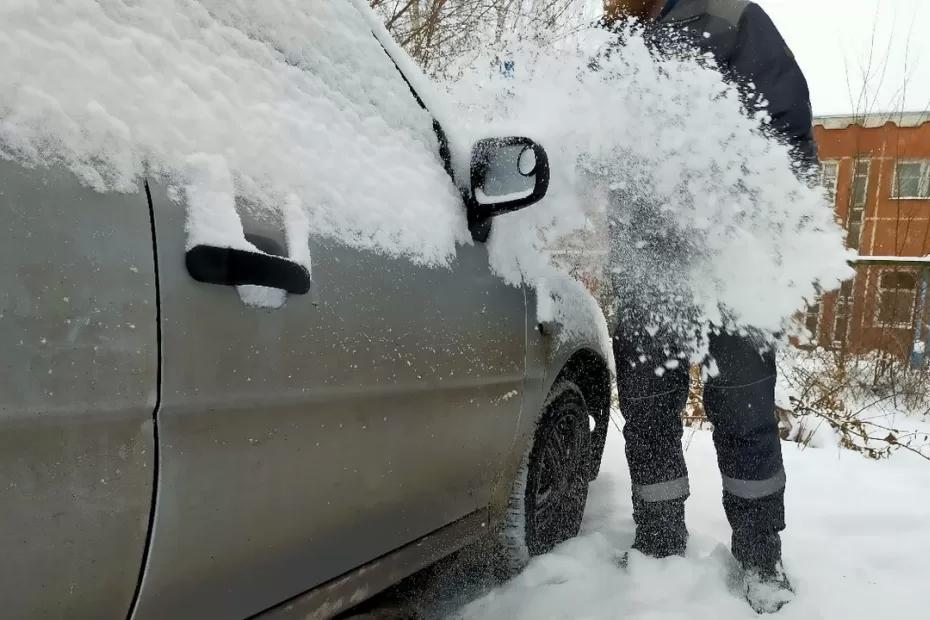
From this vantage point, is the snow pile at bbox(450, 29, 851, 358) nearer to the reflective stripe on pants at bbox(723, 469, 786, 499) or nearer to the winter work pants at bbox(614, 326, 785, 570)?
the winter work pants at bbox(614, 326, 785, 570)

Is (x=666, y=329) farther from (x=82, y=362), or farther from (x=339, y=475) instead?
(x=82, y=362)

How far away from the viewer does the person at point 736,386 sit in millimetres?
2217

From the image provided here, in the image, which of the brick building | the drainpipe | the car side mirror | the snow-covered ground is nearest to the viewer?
the car side mirror

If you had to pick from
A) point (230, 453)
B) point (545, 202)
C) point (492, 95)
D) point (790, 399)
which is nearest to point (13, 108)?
point (230, 453)

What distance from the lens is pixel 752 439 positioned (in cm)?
226

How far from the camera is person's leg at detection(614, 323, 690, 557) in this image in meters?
2.42

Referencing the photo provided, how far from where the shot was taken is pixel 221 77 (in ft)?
3.87

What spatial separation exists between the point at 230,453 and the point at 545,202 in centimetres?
136

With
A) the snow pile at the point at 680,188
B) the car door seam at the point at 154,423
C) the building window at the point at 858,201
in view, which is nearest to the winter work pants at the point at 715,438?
the snow pile at the point at 680,188

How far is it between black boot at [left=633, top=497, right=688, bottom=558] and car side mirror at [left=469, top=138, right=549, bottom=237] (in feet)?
4.37

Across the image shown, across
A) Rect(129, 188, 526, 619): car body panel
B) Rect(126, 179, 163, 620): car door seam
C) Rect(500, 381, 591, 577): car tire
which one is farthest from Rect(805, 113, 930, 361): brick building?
Rect(126, 179, 163, 620): car door seam

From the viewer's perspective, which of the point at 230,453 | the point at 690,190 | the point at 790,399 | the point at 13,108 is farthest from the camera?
the point at 790,399

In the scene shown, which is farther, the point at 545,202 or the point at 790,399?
the point at 790,399

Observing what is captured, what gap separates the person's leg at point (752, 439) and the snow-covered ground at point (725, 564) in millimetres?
175
